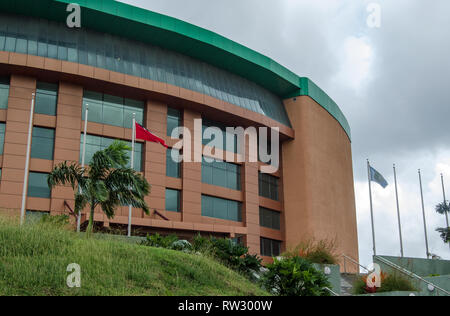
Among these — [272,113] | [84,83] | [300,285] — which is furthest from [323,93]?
[300,285]

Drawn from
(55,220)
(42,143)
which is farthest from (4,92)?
(55,220)

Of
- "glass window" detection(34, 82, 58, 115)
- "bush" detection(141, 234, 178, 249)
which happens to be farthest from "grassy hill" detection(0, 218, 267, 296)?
"glass window" detection(34, 82, 58, 115)

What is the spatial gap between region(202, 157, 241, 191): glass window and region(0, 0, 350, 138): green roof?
7.21 meters

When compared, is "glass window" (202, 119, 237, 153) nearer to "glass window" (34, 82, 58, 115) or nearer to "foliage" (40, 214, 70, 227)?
"glass window" (34, 82, 58, 115)

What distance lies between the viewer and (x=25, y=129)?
102 ft

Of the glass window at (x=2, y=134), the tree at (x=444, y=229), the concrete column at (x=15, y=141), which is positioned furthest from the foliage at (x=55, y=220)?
the tree at (x=444, y=229)

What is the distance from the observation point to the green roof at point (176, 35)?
32312 mm

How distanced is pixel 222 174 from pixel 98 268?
25.2 meters

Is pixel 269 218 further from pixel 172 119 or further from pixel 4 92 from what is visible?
pixel 4 92

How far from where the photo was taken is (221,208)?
38.3m

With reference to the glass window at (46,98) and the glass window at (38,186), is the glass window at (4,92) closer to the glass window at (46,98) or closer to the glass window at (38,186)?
the glass window at (46,98)

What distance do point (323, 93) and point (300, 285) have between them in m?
32.3
